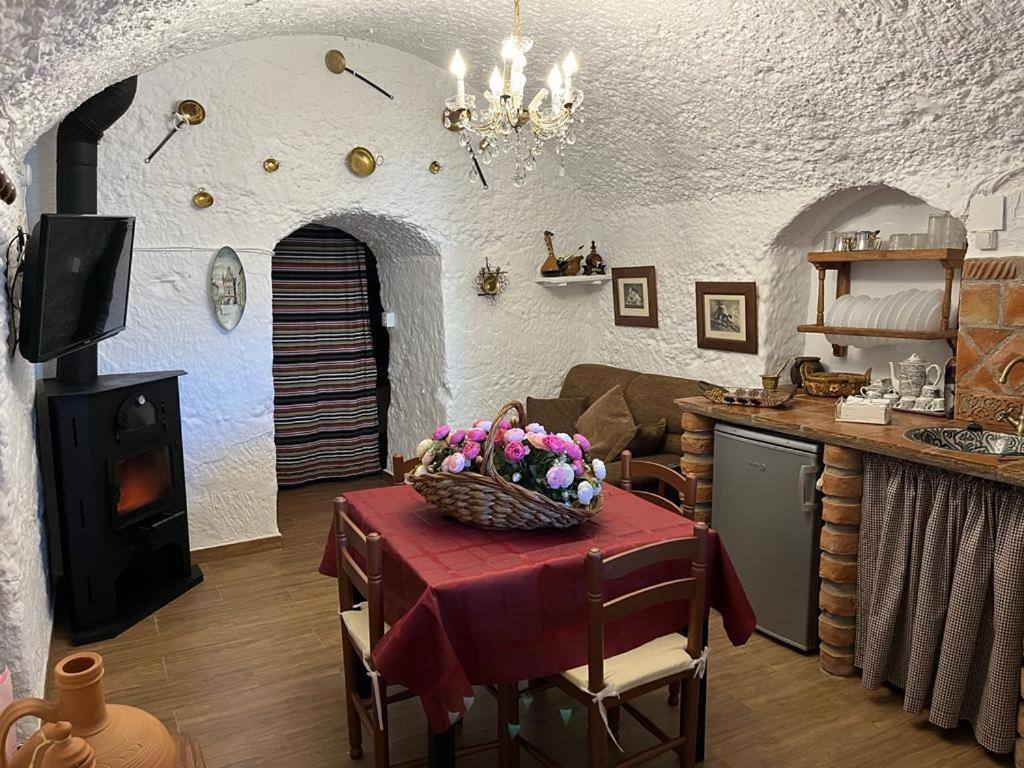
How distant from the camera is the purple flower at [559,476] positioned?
8.00ft

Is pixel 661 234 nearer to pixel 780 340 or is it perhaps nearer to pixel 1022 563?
pixel 780 340

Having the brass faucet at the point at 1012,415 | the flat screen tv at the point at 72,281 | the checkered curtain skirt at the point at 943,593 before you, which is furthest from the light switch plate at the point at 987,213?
Answer: the flat screen tv at the point at 72,281

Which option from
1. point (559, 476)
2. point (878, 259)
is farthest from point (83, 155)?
point (878, 259)

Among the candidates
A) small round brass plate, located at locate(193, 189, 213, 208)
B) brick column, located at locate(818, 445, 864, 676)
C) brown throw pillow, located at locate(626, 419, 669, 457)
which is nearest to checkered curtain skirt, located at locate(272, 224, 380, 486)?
small round brass plate, located at locate(193, 189, 213, 208)

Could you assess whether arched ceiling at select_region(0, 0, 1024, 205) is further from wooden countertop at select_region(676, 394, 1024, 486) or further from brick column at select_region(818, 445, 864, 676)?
brick column at select_region(818, 445, 864, 676)

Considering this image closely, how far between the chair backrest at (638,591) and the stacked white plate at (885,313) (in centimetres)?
191

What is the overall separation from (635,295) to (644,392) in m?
0.71

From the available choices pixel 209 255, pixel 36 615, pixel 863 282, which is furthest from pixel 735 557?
pixel 209 255

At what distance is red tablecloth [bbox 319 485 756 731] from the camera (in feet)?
7.02

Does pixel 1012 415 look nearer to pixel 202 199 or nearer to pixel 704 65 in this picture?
pixel 704 65

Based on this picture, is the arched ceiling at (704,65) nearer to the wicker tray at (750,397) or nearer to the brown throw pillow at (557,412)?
the wicker tray at (750,397)

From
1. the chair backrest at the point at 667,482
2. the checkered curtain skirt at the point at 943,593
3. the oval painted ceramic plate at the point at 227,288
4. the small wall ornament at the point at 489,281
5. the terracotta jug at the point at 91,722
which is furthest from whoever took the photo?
the small wall ornament at the point at 489,281

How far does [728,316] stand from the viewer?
181 inches

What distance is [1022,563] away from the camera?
258 centimetres
